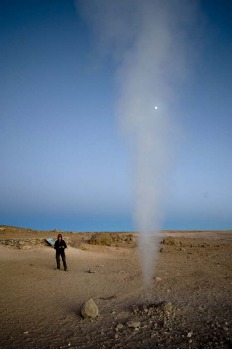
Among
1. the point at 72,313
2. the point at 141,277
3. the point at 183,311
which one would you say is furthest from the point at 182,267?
the point at 72,313

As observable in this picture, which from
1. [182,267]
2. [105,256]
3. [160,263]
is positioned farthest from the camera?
[105,256]

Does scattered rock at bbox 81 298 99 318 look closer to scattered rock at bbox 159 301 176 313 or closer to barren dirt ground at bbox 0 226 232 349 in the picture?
barren dirt ground at bbox 0 226 232 349

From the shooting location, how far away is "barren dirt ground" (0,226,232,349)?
6402 mm

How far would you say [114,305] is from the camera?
891 centimetres

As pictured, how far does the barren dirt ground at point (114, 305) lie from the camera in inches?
252

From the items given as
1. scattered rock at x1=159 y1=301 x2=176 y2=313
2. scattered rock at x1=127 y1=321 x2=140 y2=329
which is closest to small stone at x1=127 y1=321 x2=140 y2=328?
scattered rock at x1=127 y1=321 x2=140 y2=329

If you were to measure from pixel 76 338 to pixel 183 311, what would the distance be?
3.54 metres

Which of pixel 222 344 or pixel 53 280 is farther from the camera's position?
pixel 53 280

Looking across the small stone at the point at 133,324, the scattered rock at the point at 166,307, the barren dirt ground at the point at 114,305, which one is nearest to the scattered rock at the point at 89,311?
the barren dirt ground at the point at 114,305

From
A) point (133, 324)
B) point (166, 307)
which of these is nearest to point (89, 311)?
point (133, 324)

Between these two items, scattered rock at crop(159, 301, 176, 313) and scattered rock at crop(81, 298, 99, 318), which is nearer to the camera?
scattered rock at crop(81, 298, 99, 318)

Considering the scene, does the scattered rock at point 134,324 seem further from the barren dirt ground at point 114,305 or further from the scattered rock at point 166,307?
the scattered rock at point 166,307

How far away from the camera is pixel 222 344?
5.91 metres

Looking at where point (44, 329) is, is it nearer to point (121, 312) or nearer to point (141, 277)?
point (121, 312)
